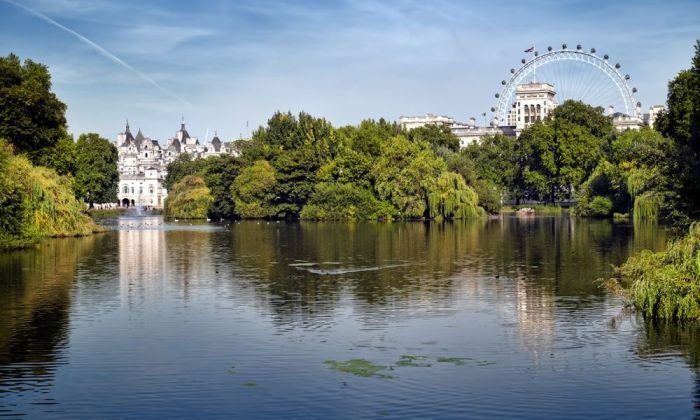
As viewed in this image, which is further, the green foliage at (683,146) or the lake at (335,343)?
the green foliage at (683,146)

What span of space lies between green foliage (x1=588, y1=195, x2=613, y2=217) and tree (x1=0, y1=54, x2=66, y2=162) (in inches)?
2039

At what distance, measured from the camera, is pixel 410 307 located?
97.0 feet

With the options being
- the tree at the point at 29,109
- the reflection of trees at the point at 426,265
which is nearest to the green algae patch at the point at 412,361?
the reflection of trees at the point at 426,265

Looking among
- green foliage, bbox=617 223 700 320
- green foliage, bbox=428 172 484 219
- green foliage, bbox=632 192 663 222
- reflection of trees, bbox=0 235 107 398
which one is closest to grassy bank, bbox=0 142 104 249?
reflection of trees, bbox=0 235 107 398

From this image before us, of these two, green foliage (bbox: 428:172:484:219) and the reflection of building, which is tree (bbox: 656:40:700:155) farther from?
the reflection of building

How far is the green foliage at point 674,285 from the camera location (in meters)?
24.3

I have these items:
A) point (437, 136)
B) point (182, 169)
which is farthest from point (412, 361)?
point (182, 169)

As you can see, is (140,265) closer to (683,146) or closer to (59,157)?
(683,146)

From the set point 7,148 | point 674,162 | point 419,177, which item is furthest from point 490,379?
point 419,177

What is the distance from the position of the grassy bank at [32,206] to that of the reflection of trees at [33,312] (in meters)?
1.48

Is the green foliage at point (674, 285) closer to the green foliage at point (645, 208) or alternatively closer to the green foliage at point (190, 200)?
the green foliage at point (645, 208)

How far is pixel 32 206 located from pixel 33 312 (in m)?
29.9

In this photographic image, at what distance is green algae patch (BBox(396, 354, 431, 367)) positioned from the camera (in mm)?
21141

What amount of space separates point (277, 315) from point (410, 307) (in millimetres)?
4172
